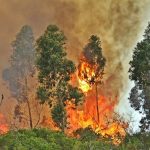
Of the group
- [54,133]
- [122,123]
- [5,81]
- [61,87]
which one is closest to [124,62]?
[5,81]

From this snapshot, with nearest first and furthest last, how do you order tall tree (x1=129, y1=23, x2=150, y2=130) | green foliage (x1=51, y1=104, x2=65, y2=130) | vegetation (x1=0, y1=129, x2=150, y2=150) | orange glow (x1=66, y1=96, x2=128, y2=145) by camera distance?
A: vegetation (x1=0, y1=129, x2=150, y2=150) → tall tree (x1=129, y1=23, x2=150, y2=130) → green foliage (x1=51, y1=104, x2=65, y2=130) → orange glow (x1=66, y1=96, x2=128, y2=145)

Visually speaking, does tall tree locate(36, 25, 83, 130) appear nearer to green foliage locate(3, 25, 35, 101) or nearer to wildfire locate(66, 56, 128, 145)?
wildfire locate(66, 56, 128, 145)

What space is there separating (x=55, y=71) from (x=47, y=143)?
19.2 m

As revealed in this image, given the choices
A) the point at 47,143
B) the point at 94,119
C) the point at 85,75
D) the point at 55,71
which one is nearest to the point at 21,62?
the point at 85,75

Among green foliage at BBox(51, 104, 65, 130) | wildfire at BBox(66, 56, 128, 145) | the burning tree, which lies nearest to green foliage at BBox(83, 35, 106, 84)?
the burning tree

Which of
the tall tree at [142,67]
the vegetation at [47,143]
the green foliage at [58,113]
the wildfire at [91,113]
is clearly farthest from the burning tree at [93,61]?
the vegetation at [47,143]

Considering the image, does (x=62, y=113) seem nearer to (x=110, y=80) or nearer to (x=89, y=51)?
(x=89, y=51)

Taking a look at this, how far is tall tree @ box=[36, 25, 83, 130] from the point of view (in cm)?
5097

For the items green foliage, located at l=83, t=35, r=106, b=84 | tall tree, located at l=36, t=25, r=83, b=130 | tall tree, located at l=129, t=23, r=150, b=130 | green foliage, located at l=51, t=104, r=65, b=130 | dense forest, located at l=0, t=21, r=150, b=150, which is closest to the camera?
dense forest, located at l=0, t=21, r=150, b=150

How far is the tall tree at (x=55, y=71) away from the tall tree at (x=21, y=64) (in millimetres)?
10117

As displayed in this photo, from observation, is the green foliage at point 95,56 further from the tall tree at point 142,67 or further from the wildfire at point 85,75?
the tall tree at point 142,67

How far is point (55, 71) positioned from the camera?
171 feet

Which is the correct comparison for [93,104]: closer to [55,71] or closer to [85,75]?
[85,75]

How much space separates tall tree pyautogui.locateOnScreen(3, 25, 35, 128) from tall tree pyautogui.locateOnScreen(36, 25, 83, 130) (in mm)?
10117
